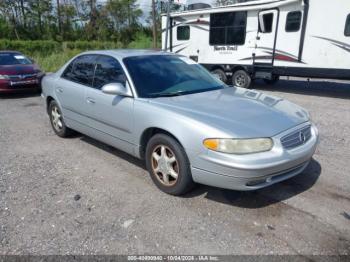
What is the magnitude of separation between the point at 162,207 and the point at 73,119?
242 centimetres

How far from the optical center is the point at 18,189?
3635mm

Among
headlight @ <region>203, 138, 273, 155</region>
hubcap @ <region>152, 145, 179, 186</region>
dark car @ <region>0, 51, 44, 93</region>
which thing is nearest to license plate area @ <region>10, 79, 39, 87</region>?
dark car @ <region>0, 51, 44, 93</region>

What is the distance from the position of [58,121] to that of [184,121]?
3192 mm

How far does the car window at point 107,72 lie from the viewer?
3.92m

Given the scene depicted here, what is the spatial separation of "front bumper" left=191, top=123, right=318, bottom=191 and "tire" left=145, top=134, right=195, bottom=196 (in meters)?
0.13

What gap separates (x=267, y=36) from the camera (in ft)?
32.7

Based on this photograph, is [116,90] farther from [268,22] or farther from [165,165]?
[268,22]

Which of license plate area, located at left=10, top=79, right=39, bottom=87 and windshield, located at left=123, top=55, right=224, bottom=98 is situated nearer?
windshield, located at left=123, top=55, right=224, bottom=98

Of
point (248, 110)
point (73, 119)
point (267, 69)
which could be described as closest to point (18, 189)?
point (73, 119)

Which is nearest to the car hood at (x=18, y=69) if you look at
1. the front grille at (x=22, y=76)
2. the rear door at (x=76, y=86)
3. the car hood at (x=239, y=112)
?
the front grille at (x=22, y=76)

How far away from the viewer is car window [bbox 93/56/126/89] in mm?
3925

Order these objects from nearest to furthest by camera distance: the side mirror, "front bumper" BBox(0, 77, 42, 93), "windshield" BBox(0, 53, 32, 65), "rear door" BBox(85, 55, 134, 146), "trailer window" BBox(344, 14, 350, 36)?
the side mirror → "rear door" BBox(85, 55, 134, 146) → "trailer window" BBox(344, 14, 350, 36) → "front bumper" BBox(0, 77, 42, 93) → "windshield" BBox(0, 53, 32, 65)

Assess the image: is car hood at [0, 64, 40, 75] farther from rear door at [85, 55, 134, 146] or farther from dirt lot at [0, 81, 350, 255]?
rear door at [85, 55, 134, 146]

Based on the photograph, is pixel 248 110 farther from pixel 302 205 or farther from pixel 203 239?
pixel 203 239
